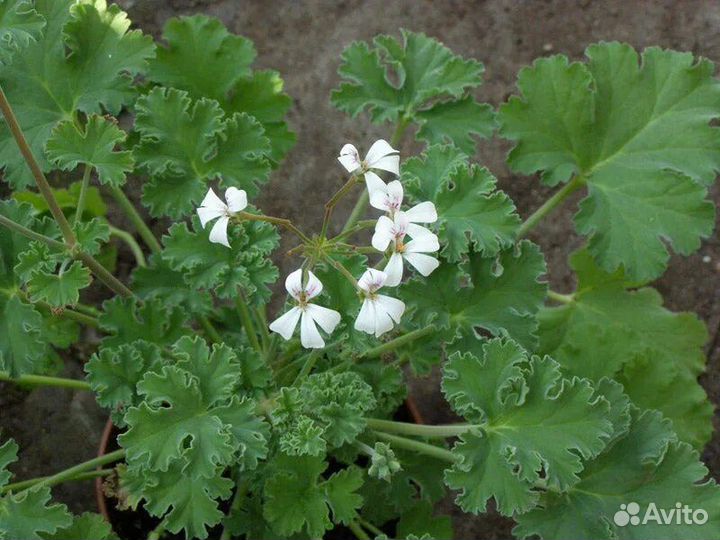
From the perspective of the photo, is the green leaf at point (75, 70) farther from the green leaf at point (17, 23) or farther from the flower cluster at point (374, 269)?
the flower cluster at point (374, 269)

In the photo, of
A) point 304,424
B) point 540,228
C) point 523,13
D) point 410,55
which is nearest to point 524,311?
point 304,424

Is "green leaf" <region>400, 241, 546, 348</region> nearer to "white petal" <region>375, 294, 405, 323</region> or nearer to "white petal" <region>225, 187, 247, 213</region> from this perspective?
"white petal" <region>375, 294, 405, 323</region>

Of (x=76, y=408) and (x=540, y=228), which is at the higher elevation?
(x=540, y=228)

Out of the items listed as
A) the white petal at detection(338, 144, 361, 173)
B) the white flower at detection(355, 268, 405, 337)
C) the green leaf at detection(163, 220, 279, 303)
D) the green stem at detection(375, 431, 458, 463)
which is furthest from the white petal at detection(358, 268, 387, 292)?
the green stem at detection(375, 431, 458, 463)

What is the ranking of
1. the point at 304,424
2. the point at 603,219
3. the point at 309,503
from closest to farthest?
the point at 304,424 < the point at 309,503 < the point at 603,219

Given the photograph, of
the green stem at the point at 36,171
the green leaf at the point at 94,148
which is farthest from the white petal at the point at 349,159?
the green stem at the point at 36,171

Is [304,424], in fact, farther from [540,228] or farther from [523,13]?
[523,13]

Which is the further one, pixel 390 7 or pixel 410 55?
pixel 390 7
